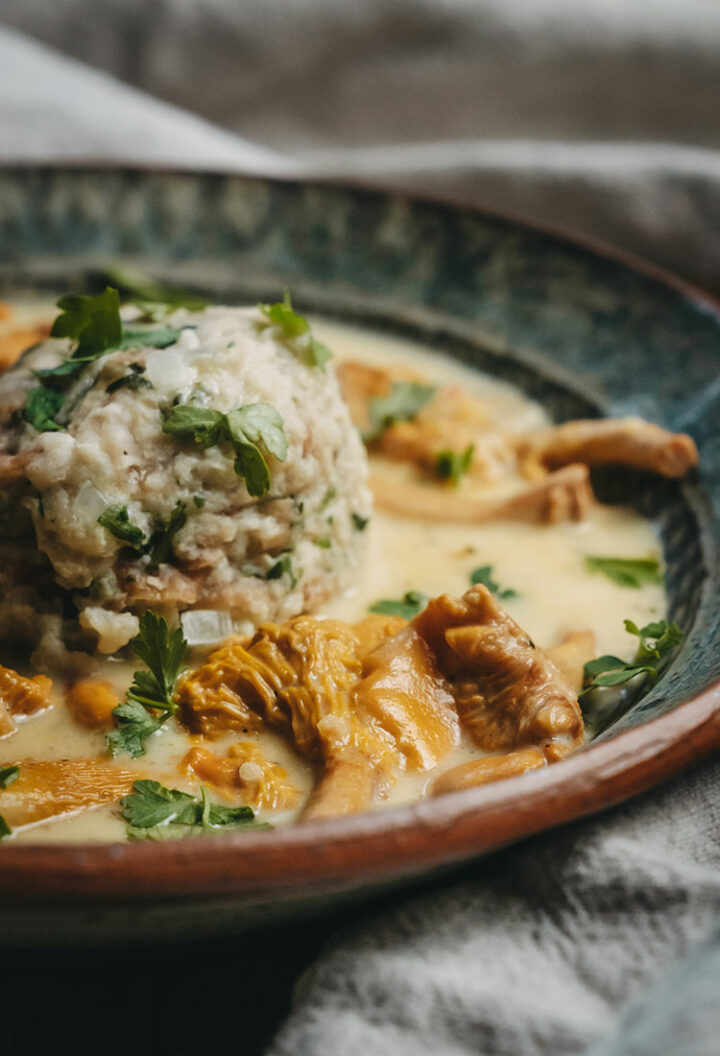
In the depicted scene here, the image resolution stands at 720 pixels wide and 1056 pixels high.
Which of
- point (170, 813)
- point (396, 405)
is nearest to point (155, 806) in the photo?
point (170, 813)

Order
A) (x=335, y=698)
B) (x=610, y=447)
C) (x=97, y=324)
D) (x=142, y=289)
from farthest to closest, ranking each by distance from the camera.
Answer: (x=142, y=289), (x=610, y=447), (x=97, y=324), (x=335, y=698)

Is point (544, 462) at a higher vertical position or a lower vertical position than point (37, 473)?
lower

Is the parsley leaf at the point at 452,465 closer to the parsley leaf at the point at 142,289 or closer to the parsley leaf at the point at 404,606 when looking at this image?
the parsley leaf at the point at 404,606

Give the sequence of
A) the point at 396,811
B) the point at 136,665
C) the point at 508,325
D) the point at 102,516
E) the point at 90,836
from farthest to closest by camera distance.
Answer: the point at 508,325, the point at 136,665, the point at 102,516, the point at 90,836, the point at 396,811

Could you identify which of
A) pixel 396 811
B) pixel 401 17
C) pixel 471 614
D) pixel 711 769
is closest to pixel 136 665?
pixel 471 614

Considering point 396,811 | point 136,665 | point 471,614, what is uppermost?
point 396,811

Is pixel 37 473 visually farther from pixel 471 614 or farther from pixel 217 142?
pixel 217 142

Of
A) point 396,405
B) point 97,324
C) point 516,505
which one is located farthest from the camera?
point 396,405

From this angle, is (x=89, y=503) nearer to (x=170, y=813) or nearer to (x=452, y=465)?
(x=170, y=813)
